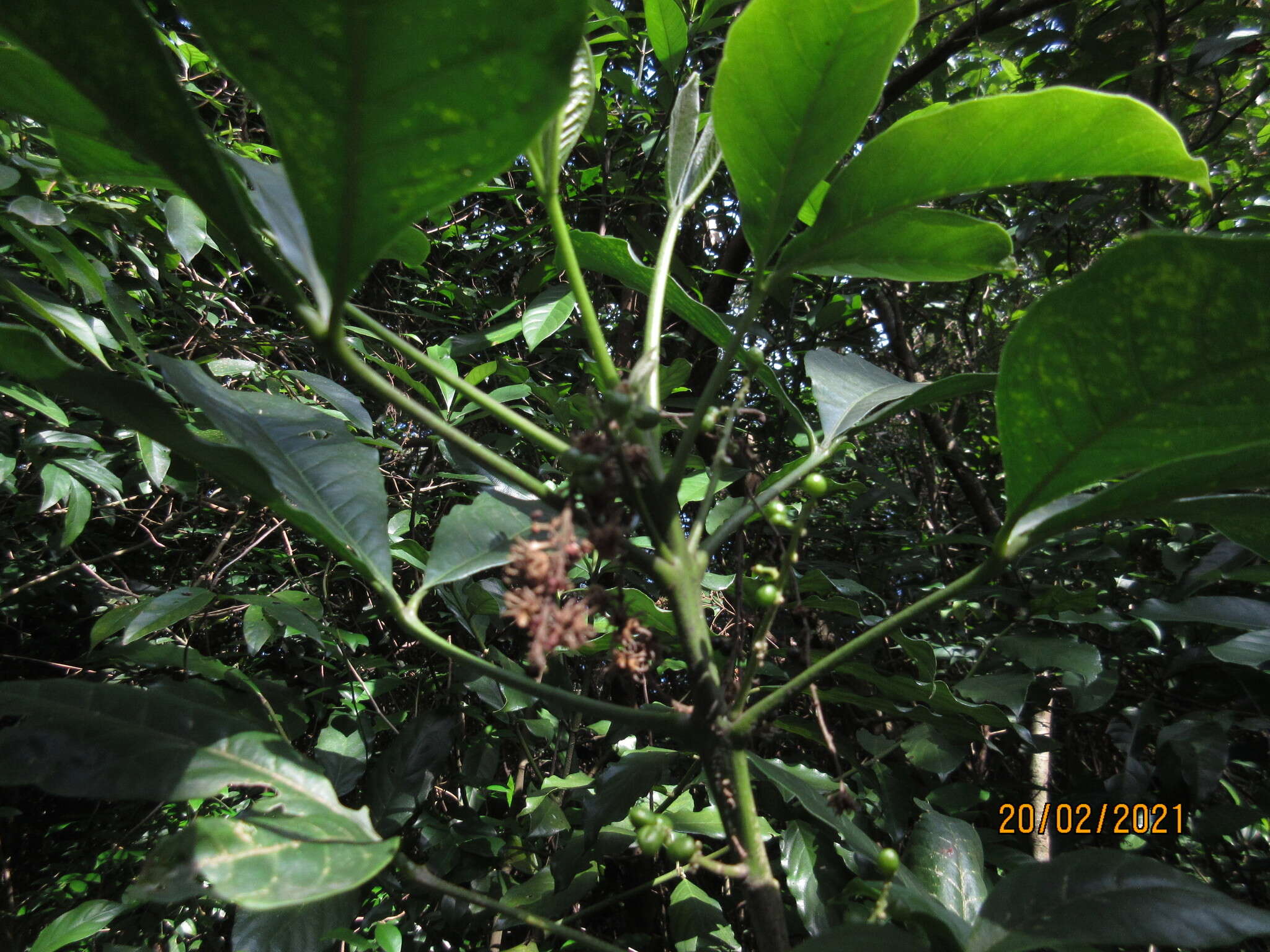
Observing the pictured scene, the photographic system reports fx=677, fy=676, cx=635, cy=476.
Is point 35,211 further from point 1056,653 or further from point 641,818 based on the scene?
point 1056,653

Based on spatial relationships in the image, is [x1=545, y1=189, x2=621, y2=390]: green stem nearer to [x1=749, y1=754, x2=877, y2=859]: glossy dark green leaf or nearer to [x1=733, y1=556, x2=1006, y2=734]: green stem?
[x1=733, y1=556, x2=1006, y2=734]: green stem

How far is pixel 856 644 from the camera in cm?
49

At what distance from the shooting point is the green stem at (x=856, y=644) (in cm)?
47

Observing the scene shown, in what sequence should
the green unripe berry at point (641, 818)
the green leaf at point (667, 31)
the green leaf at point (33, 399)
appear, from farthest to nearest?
1. the green leaf at point (667, 31)
2. the green leaf at point (33, 399)
3. the green unripe berry at point (641, 818)

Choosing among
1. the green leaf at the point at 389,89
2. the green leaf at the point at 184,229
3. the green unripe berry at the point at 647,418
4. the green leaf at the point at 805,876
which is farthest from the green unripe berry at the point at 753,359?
the green leaf at the point at 184,229

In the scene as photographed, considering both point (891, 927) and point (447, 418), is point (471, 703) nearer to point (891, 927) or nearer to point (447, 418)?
point (447, 418)

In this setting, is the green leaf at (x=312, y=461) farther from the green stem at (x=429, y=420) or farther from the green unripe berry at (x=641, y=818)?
the green unripe berry at (x=641, y=818)

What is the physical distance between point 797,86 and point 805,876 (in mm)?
987

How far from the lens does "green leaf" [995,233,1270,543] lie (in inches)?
15.8

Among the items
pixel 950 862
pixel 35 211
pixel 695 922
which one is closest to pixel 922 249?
pixel 950 862

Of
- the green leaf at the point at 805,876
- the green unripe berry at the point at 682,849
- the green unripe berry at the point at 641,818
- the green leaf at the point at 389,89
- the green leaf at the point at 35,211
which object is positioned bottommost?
the green leaf at the point at 805,876

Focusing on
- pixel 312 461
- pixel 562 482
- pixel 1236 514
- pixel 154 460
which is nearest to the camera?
pixel 1236 514

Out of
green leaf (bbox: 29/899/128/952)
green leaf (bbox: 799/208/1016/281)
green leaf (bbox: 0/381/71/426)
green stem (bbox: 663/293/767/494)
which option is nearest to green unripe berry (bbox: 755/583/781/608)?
green stem (bbox: 663/293/767/494)

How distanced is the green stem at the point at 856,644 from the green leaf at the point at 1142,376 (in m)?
0.04
